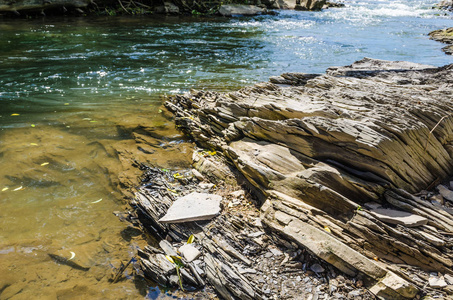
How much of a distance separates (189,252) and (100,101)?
664 centimetres

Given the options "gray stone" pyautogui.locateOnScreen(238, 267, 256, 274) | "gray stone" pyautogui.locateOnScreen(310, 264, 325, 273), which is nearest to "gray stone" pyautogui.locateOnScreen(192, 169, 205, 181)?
"gray stone" pyautogui.locateOnScreen(238, 267, 256, 274)

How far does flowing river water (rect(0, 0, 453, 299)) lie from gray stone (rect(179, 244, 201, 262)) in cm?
55

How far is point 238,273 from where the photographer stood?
3775 millimetres

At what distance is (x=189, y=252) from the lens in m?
4.16

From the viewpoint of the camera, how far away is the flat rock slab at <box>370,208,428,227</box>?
3.79 m

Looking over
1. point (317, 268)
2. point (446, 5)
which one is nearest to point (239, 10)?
point (446, 5)

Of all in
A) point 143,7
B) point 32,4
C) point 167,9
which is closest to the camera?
point 32,4

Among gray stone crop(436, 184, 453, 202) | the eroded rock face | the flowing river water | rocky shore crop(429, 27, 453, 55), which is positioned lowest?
the flowing river water

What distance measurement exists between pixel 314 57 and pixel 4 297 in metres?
13.6

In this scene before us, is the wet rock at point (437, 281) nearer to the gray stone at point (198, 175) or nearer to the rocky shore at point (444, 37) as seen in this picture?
the gray stone at point (198, 175)

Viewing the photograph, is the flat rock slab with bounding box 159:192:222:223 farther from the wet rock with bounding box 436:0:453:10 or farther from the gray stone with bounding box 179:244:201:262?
the wet rock with bounding box 436:0:453:10

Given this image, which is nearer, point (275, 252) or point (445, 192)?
point (275, 252)

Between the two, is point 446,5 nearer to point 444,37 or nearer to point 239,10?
point 444,37

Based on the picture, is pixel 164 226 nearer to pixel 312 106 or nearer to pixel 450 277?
pixel 312 106
